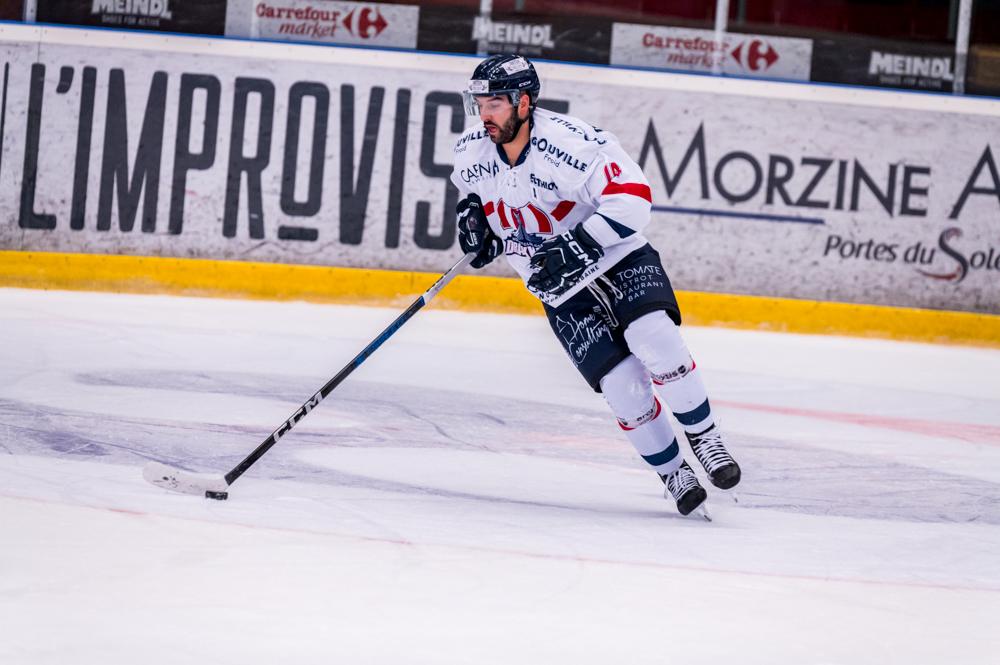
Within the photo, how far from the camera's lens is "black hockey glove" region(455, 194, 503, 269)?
11.2 ft

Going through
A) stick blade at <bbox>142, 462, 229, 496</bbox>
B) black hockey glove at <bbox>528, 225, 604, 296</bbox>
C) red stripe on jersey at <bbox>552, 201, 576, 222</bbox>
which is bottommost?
stick blade at <bbox>142, 462, 229, 496</bbox>

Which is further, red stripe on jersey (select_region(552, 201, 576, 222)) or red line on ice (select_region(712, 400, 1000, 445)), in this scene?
red line on ice (select_region(712, 400, 1000, 445))

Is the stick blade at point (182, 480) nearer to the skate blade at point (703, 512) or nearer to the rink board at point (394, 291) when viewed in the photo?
the skate blade at point (703, 512)

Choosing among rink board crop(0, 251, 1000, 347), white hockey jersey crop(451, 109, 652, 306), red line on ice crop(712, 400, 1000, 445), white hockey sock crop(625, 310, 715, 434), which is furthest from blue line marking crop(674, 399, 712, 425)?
rink board crop(0, 251, 1000, 347)

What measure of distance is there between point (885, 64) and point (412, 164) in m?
2.84

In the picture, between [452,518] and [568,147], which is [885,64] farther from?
[452,518]

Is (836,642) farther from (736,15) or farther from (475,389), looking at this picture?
(736,15)

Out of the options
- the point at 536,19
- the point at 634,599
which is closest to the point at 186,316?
the point at 536,19

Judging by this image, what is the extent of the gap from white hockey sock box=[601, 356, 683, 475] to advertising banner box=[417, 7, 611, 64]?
470 cm

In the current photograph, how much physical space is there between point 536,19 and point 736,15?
1.18m

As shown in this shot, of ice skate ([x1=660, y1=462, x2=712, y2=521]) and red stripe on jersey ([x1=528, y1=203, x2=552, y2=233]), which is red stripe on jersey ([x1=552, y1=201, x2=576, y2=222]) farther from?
ice skate ([x1=660, y1=462, x2=712, y2=521])

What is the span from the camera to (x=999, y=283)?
24.7 feet

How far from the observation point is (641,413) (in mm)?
3207

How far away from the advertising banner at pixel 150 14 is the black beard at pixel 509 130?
4.72 meters
